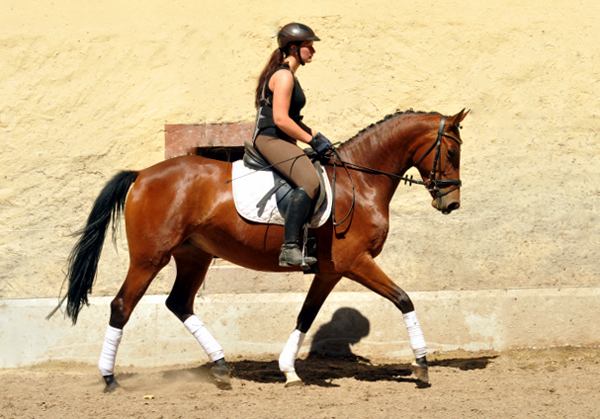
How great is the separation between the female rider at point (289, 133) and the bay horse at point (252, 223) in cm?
30

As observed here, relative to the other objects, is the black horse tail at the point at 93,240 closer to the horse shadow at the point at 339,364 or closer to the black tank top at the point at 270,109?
the black tank top at the point at 270,109

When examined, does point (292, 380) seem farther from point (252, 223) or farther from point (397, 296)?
point (252, 223)

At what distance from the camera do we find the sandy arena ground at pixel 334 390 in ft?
14.3

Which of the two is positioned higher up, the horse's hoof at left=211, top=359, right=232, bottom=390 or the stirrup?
the stirrup

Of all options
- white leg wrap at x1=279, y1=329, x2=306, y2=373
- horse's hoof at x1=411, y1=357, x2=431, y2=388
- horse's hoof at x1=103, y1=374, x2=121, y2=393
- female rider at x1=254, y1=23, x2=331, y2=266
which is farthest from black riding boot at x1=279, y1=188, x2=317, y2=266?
horse's hoof at x1=103, y1=374, x2=121, y2=393

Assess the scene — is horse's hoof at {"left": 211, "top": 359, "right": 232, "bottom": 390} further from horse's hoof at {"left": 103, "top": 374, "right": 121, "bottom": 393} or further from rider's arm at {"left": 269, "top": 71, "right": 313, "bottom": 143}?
rider's arm at {"left": 269, "top": 71, "right": 313, "bottom": 143}

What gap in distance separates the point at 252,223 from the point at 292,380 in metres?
1.37

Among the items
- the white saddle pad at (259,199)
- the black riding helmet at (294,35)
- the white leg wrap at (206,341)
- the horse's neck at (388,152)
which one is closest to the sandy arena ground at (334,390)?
the white leg wrap at (206,341)

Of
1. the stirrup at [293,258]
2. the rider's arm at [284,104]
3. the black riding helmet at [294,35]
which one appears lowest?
the stirrup at [293,258]

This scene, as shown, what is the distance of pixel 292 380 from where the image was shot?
17.4 ft

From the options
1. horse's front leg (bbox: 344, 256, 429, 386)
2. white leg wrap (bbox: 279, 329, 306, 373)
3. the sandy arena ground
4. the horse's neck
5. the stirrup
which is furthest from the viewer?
white leg wrap (bbox: 279, 329, 306, 373)

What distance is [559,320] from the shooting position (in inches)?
248

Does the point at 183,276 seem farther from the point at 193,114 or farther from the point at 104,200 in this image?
the point at 193,114

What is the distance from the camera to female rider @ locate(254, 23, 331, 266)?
4844mm
